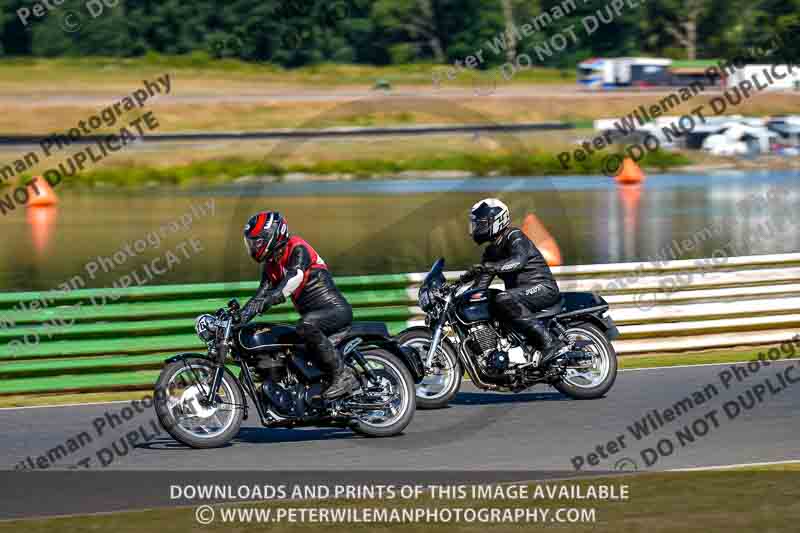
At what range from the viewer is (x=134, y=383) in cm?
1170

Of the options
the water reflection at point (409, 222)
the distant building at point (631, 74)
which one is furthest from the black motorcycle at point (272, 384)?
the distant building at point (631, 74)

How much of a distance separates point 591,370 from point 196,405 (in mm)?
3465

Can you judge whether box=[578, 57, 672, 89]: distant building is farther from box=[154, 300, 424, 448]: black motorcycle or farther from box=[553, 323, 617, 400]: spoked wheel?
box=[154, 300, 424, 448]: black motorcycle

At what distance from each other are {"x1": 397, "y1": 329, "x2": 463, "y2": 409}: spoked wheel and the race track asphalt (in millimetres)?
143

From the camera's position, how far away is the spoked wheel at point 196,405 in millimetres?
9102

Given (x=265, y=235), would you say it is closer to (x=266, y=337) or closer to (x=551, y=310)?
(x=266, y=337)

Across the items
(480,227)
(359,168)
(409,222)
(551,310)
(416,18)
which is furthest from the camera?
(416,18)

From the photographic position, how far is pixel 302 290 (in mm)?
9414
